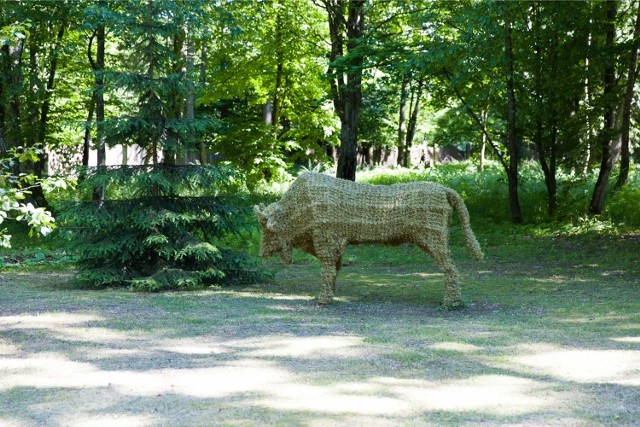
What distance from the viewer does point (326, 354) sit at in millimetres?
6395

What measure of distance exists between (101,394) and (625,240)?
14011mm

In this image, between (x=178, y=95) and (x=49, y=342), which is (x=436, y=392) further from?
(x=178, y=95)

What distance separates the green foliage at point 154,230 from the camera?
36.3ft

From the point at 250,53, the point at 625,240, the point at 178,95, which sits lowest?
the point at 625,240

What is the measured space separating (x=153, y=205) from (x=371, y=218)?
392cm

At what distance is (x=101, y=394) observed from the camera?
5074mm

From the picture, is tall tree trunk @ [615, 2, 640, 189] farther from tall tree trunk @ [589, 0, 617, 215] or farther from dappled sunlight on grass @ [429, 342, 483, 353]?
dappled sunlight on grass @ [429, 342, 483, 353]

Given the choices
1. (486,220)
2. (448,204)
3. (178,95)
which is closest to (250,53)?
(486,220)

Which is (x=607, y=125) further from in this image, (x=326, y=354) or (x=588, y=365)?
(x=326, y=354)

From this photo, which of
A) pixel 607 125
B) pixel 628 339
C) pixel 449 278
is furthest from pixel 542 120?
pixel 628 339

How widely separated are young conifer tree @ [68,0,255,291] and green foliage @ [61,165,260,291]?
2 cm

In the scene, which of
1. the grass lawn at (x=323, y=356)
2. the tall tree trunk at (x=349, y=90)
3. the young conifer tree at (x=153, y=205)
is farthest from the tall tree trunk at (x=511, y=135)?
the young conifer tree at (x=153, y=205)

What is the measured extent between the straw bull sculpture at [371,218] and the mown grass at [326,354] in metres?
0.67

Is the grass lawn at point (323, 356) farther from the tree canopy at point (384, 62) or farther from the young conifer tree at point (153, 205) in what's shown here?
the tree canopy at point (384, 62)
